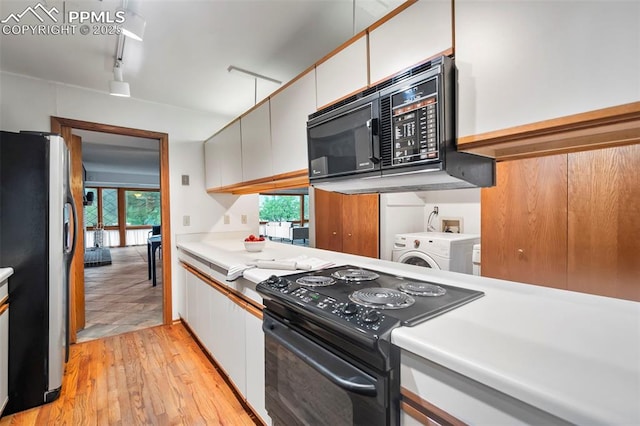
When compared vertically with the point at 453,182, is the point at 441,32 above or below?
above

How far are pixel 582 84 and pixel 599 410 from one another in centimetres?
78

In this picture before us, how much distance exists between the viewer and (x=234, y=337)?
1755 mm

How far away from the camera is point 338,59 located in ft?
5.01

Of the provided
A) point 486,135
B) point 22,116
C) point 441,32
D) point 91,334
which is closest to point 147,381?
point 91,334

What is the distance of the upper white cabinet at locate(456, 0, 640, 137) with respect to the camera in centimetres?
73

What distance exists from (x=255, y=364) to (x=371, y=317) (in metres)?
0.96

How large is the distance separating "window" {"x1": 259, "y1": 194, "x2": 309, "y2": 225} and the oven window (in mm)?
6867

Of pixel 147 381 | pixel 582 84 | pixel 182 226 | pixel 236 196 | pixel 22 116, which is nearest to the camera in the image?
pixel 582 84

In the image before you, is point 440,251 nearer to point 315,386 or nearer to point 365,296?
point 365,296

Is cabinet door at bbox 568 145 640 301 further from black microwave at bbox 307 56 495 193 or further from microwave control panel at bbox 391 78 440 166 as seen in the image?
microwave control panel at bbox 391 78 440 166

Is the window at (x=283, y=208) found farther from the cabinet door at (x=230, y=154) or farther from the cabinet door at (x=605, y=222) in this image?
the cabinet door at (x=605, y=222)

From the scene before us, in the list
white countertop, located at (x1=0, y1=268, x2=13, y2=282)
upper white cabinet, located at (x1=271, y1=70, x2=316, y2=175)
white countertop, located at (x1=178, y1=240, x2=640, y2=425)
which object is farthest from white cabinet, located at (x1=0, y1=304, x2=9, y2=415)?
white countertop, located at (x1=178, y1=240, x2=640, y2=425)

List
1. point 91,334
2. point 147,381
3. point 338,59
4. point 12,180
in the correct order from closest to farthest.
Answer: point 338,59, point 12,180, point 147,381, point 91,334

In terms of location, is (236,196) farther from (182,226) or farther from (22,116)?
(22,116)
